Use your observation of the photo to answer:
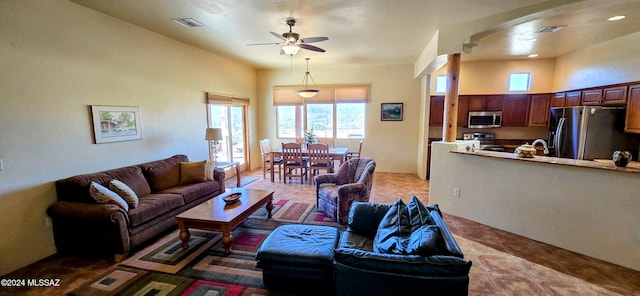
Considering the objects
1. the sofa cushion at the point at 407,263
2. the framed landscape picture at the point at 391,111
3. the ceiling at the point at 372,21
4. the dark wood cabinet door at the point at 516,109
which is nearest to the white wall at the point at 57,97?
the ceiling at the point at 372,21

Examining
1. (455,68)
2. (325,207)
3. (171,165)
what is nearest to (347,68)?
(455,68)

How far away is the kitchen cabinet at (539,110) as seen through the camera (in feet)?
19.0

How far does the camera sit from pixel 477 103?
20.0 feet

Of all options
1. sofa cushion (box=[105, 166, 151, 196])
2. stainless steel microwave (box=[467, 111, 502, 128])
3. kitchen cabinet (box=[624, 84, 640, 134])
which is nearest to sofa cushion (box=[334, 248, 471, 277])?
sofa cushion (box=[105, 166, 151, 196])

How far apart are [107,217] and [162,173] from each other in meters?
1.40

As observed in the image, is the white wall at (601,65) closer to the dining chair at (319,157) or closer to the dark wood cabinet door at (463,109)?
the dark wood cabinet door at (463,109)

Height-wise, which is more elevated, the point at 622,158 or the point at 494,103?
the point at 494,103

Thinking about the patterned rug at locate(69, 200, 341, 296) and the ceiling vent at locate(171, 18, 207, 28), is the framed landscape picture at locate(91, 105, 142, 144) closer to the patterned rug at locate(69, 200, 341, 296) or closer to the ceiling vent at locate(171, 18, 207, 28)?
the ceiling vent at locate(171, 18, 207, 28)

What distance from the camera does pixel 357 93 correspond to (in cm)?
700

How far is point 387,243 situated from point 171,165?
3709 mm

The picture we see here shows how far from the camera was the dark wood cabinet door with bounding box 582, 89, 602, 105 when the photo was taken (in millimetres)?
4559

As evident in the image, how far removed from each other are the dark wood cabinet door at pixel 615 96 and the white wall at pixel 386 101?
3.24m

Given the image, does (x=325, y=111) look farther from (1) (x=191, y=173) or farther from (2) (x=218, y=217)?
(2) (x=218, y=217)

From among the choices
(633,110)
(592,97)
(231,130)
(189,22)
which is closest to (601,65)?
(592,97)
